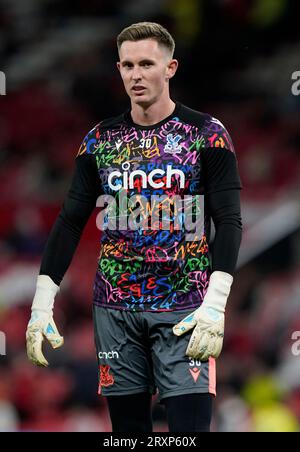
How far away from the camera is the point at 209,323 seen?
398 centimetres

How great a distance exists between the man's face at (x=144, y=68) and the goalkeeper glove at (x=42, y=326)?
82 cm

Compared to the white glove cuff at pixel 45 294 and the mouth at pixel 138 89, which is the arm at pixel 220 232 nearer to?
the mouth at pixel 138 89

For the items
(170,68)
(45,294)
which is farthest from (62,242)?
(170,68)

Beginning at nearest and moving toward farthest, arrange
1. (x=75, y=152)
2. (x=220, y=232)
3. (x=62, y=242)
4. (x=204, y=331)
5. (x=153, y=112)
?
(x=204, y=331) → (x=220, y=232) → (x=153, y=112) → (x=62, y=242) → (x=75, y=152)

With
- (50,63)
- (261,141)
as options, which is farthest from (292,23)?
(50,63)

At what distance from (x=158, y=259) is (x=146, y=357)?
388mm

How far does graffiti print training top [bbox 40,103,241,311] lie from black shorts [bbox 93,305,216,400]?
0.06 m

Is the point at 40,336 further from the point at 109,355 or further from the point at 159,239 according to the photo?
the point at 159,239

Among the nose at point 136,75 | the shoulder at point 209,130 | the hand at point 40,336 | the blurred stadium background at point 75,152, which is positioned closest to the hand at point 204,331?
the hand at point 40,336

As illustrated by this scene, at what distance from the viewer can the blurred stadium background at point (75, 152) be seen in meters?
7.99

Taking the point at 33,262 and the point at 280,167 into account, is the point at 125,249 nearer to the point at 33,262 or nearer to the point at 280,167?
the point at 33,262

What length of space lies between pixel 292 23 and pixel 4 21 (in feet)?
9.53

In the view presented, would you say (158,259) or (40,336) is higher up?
(158,259)

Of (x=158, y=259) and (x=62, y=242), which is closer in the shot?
(x=158, y=259)
